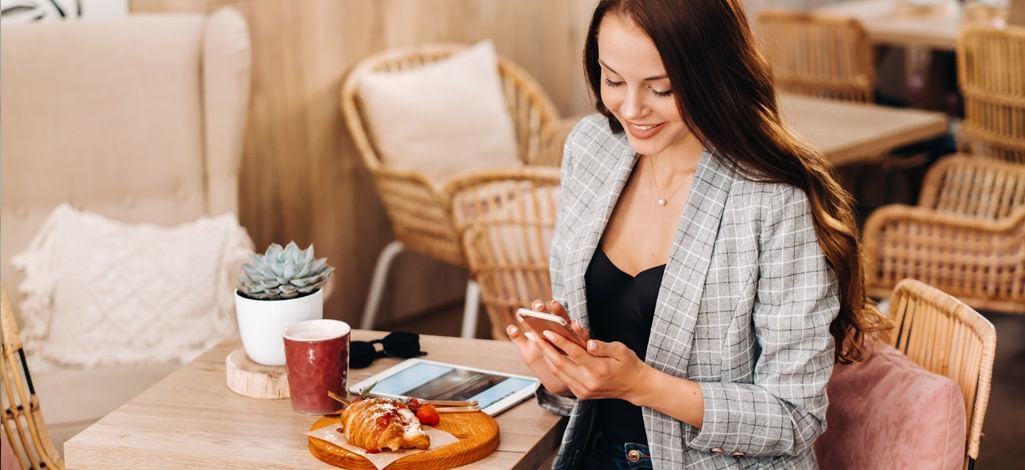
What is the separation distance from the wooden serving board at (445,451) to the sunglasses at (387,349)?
0.26 meters

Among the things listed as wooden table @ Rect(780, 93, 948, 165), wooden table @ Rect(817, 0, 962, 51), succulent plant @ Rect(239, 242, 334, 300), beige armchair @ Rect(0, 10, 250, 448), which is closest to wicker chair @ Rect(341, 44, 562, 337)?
beige armchair @ Rect(0, 10, 250, 448)

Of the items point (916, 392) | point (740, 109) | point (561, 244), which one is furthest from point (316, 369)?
point (916, 392)

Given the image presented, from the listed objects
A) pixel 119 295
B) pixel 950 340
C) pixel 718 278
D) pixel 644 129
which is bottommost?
pixel 119 295

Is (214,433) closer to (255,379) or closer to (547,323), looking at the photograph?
(255,379)

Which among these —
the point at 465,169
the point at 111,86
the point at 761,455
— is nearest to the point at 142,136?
the point at 111,86

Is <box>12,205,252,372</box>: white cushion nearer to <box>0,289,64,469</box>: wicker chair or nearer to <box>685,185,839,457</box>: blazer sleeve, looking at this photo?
<box>0,289,64,469</box>: wicker chair

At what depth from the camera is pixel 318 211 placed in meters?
3.52

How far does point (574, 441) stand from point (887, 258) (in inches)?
62.5

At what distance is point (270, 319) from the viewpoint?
1707 millimetres

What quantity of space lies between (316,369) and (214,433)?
0.48 feet

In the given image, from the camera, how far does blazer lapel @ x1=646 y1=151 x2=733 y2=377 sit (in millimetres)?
1605

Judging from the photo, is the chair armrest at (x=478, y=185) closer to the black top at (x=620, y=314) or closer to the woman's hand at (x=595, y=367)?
the black top at (x=620, y=314)

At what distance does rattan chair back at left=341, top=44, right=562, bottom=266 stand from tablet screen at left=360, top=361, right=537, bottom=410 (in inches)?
45.2

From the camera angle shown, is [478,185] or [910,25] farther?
[910,25]
